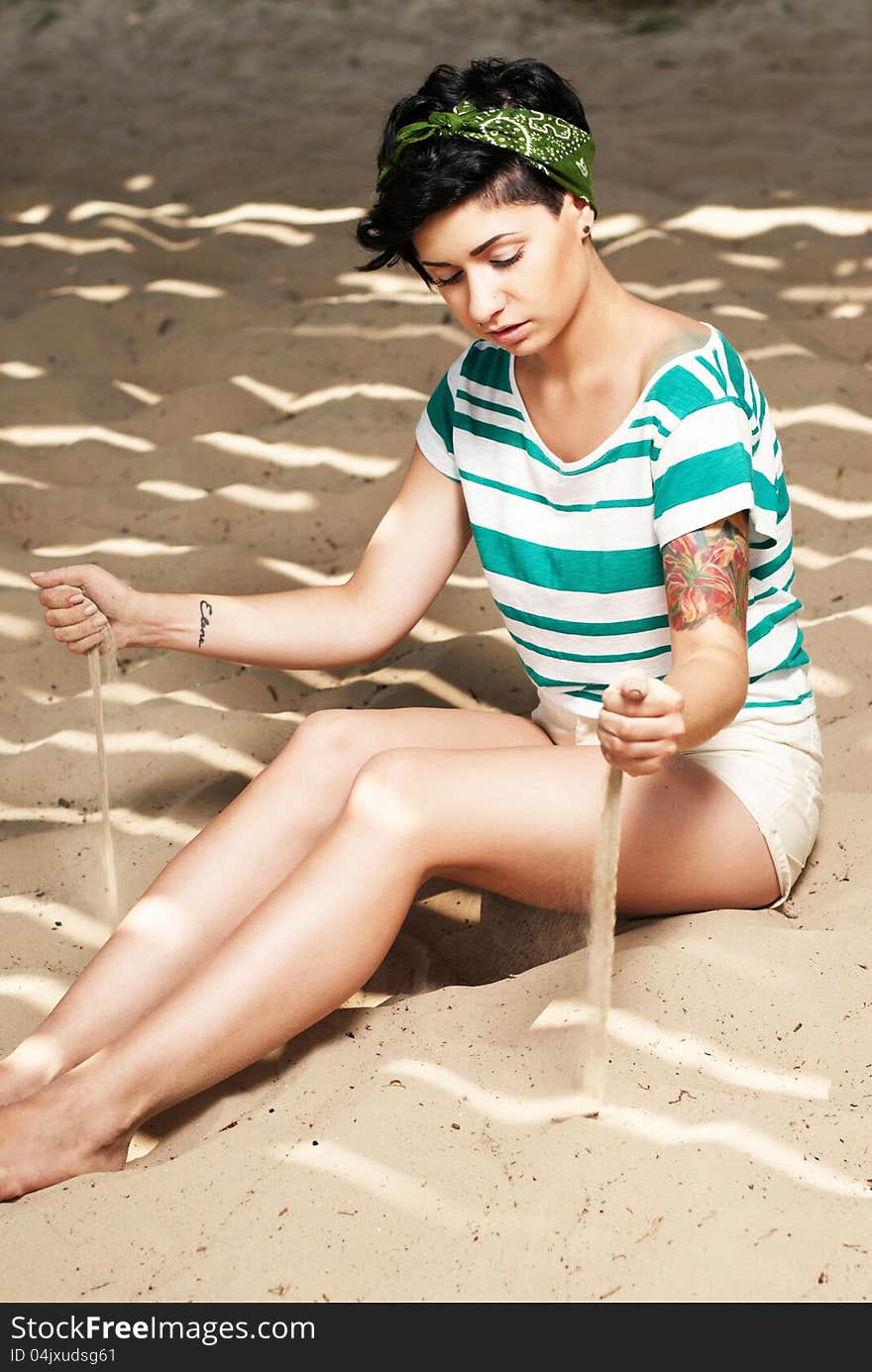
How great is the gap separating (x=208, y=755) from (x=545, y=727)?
2.16ft

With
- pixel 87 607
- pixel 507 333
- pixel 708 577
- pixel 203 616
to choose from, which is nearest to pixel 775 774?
pixel 708 577

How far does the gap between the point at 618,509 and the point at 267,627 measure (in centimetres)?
55

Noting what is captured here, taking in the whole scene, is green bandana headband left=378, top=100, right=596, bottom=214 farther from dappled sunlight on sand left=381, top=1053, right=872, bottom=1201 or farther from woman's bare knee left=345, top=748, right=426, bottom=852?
dappled sunlight on sand left=381, top=1053, right=872, bottom=1201

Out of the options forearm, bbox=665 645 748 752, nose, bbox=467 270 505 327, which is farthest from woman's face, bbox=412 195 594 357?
forearm, bbox=665 645 748 752

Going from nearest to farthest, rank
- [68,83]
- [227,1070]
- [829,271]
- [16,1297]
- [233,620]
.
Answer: [16,1297]
[227,1070]
[233,620]
[829,271]
[68,83]

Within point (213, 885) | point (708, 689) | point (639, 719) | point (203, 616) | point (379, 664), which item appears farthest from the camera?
point (379, 664)

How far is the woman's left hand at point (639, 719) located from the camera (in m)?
1.40

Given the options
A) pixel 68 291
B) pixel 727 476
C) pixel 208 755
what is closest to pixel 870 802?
pixel 727 476

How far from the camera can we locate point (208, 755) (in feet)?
8.06

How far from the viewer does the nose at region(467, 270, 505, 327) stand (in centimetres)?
166

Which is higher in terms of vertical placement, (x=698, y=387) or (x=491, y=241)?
(x=491, y=241)

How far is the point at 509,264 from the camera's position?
5.46ft

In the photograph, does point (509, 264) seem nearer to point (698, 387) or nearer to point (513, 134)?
point (513, 134)
